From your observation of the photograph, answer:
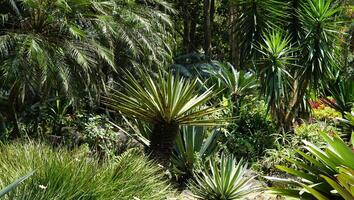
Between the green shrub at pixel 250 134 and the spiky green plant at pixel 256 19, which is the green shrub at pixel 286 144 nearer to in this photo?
the green shrub at pixel 250 134

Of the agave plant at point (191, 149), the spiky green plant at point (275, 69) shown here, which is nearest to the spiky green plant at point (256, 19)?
the spiky green plant at point (275, 69)

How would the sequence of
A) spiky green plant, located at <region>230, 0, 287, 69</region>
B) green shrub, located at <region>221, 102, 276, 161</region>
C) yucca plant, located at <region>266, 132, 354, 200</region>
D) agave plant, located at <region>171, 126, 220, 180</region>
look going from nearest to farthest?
yucca plant, located at <region>266, 132, 354, 200</region> → agave plant, located at <region>171, 126, 220, 180</region> → green shrub, located at <region>221, 102, 276, 161</region> → spiky green plant, located at <region>230, 0, 287, 69</region>

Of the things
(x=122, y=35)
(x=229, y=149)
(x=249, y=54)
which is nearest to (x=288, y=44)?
(x=249, y=54)

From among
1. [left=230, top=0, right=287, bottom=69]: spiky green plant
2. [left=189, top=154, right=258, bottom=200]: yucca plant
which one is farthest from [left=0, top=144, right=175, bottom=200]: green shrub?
[left=230, top=0, right=287, bottom=69]: spiky green plant

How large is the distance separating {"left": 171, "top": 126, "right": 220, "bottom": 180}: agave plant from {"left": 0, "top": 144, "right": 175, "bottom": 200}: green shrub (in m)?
2.34

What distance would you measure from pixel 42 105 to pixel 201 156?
303 cm

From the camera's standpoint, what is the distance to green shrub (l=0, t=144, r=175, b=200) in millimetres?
4035

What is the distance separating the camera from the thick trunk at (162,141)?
7102 millimetres

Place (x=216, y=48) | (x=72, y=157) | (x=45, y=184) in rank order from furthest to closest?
(x=216, y=48) → (x=72, y=157) → (x=45, y=184)

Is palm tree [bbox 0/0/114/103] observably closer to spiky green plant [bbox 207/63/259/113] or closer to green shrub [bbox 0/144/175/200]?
green shrub [bbox 0/144/175/200]

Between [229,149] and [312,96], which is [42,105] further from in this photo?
[312,96]

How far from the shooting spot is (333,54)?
10.1m

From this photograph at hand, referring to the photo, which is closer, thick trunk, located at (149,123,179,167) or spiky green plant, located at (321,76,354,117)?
thick trunk, located at (149,123,179,167)

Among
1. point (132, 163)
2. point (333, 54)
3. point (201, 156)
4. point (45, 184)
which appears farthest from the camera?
point (333, 54)
